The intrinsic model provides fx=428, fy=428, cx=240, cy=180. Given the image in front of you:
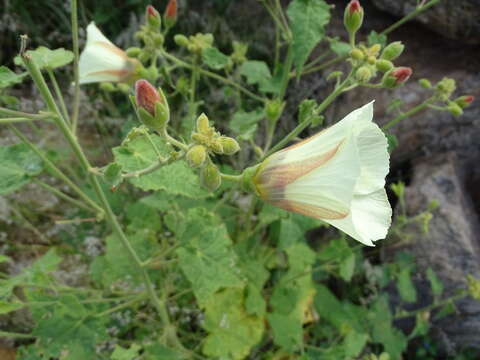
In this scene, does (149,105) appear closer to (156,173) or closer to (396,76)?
(156,173)

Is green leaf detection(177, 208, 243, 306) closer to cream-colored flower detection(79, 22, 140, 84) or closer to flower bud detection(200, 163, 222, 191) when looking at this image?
flower bud detection(200, 163, 222, 191)

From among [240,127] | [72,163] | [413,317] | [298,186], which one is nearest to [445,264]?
[413,317]

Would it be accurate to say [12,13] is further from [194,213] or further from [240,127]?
[194,213]

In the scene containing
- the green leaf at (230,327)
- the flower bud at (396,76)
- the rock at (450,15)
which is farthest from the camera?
the rock at (450,15)

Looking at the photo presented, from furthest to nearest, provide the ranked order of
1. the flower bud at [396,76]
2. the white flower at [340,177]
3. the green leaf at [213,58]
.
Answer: the green leaf at [213,58]
the flower bud at [396,76]
the white flower at [340,177]

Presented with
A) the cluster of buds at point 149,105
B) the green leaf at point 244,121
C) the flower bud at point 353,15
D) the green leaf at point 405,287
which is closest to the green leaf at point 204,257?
the green leaf at point 244,121

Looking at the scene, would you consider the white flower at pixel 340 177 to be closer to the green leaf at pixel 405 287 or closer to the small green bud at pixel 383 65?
the small green bud at pixel 383 65
